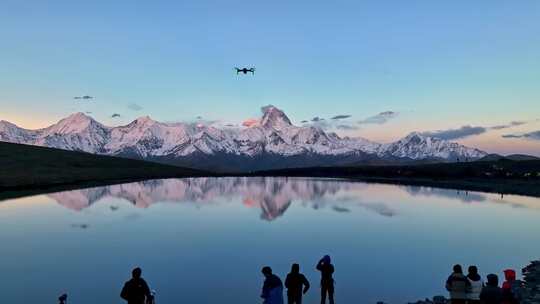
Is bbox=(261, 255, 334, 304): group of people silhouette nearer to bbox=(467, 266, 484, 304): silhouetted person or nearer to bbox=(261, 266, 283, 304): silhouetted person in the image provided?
bbox=(261, 266, 283, 304): silhouetted person

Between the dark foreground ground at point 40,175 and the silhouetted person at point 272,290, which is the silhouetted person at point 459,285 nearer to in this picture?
the silhouetted person at point 272,290

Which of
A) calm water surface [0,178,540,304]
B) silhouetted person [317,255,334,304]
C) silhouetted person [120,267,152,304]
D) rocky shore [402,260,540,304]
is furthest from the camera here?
calm water surface [0,178,540,304]

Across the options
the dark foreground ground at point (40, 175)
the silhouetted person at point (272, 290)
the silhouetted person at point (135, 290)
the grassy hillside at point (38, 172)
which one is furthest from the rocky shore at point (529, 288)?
the grassy hillside at point (38, 172)

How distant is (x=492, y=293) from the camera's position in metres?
16.5

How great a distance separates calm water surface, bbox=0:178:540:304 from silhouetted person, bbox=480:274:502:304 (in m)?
9.44

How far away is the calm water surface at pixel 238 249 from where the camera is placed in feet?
89.9

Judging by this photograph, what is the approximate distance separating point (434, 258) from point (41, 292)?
2614cm

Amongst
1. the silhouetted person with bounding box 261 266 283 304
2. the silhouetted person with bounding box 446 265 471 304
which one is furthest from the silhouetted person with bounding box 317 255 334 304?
the silhouetted person with bounding box 446 265 471 304

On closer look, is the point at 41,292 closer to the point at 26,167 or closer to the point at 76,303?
the point at 76,303

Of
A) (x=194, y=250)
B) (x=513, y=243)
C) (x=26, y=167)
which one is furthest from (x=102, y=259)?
(x=26, y=167)

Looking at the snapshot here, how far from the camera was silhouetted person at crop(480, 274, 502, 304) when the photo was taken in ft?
53.9

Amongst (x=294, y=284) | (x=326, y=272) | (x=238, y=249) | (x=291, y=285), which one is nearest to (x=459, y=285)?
(x=326, y=272)

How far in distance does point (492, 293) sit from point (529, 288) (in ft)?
40.7

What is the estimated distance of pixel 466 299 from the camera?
18500 millimetres
